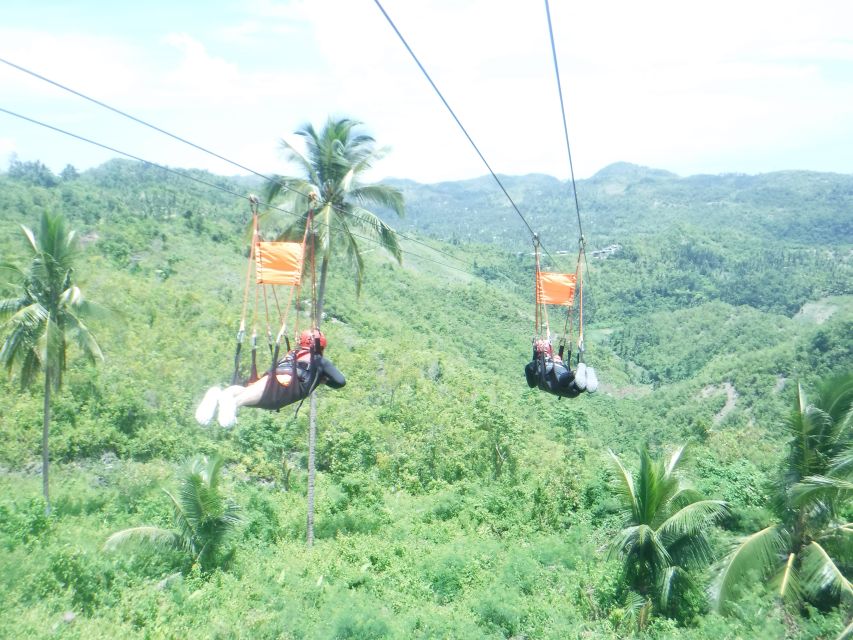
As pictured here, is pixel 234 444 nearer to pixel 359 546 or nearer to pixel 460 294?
pixel 359 546

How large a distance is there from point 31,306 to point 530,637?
13.0 meters

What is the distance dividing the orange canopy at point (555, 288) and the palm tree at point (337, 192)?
4454 millimetres

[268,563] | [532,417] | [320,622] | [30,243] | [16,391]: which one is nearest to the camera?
[320,622]

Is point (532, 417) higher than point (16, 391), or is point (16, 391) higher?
point (16, 391)

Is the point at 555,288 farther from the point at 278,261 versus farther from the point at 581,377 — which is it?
the point at 278,261

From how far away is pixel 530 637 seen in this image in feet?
35.3

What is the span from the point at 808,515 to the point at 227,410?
10974 millimetres

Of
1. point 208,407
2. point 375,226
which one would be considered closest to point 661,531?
point 375,226

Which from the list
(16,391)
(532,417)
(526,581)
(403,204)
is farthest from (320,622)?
(532,417)

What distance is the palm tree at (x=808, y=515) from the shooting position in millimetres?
10695

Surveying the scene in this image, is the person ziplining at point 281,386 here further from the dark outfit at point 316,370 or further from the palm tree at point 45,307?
the palm tree at point 45,307

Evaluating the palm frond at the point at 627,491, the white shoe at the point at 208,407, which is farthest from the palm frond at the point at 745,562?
the white shoe at the point at 208,407

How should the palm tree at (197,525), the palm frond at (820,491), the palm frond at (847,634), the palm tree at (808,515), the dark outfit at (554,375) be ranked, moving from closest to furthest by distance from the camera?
the palm frond at (847,634)
the palm frond at (820,491)
the palm tree at (808,515)
the dark outfit at (554,375)
the palm tree at (197,525)

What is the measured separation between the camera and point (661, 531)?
1217 cm
